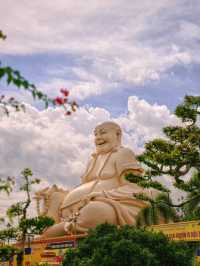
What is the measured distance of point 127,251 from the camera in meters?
→ 9.79

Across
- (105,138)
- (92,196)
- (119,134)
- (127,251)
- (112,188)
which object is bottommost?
(127,251)

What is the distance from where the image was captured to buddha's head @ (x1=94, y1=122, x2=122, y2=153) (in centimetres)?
2175

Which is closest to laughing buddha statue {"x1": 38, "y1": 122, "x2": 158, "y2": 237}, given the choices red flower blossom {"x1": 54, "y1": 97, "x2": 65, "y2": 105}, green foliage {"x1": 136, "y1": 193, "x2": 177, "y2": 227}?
green foliage {"x1": 136, "y1": 193, "x2": 177, "y2": 227}

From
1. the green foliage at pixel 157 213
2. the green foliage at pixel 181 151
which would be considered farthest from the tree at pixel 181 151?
the green foliage at pixel 157 213

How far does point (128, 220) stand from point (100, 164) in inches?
133

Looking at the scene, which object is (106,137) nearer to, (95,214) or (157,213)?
(95,214)

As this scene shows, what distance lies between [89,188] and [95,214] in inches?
80.0

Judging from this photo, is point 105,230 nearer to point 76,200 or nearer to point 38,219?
point 38,219

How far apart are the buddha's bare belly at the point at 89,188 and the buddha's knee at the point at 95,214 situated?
1351 mm

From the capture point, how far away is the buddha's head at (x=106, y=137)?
21.8 m

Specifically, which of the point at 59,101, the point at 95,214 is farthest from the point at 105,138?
the point at 59,101

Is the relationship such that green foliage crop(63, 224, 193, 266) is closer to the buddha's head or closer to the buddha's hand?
the buddha's hand

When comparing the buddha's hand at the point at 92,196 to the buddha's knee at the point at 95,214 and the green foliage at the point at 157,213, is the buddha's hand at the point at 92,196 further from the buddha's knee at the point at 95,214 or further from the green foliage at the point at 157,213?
the green foliage at the point at 157,213

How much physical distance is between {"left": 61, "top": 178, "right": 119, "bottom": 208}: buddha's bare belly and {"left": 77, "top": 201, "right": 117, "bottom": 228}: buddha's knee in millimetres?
1351
